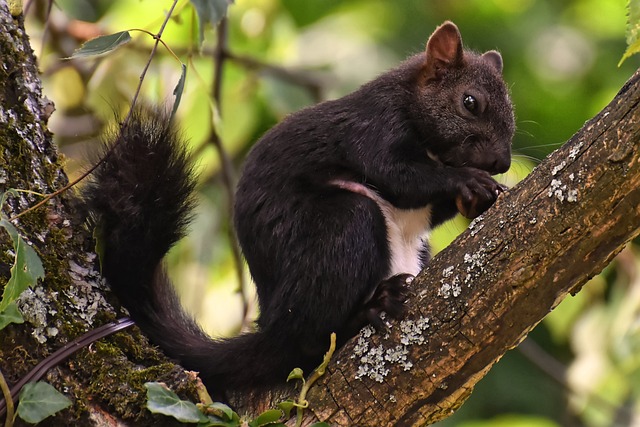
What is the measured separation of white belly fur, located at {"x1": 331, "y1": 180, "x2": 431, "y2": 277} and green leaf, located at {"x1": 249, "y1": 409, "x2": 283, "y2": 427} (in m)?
0.60

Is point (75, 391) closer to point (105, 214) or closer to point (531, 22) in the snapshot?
point (105, 214)

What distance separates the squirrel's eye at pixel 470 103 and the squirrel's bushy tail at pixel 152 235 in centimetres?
92

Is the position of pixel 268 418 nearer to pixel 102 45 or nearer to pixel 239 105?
pixel 102 45

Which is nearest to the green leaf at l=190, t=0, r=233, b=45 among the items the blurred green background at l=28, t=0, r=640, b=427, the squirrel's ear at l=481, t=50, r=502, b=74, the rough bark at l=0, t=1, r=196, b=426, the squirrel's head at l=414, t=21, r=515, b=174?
the blurred green background at l=28, t=0, r=640, b=427

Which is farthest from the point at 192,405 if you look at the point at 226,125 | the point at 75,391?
the point at 226,125

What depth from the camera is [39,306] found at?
1.86 meters

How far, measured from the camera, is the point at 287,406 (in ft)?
6.25

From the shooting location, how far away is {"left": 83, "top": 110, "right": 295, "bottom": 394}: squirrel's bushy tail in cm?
216

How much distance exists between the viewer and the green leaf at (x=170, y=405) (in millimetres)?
1830

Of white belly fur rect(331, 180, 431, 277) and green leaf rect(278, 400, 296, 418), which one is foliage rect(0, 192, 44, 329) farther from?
white belly fur rect(331, 180, 431, 277)

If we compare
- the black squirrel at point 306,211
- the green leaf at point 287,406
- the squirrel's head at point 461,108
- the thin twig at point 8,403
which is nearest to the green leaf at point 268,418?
the green leaf at point 287,406

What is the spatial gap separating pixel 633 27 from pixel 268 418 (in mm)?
1043

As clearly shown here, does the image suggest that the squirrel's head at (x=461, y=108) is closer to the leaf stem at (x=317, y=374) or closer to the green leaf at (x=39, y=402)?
the leaf stem at (x=317, y=374)

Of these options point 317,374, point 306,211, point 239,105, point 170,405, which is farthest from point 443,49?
point 170,405
